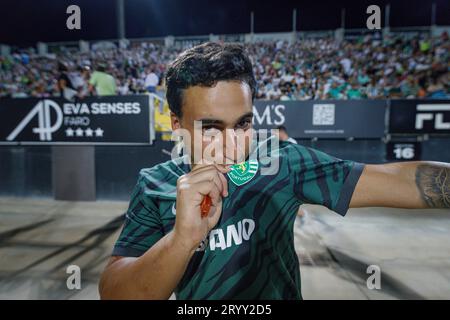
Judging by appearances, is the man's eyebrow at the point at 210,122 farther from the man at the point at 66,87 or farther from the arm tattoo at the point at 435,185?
the man at the point at 66,87

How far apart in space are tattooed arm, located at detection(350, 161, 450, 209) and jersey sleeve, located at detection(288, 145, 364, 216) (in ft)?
0.11

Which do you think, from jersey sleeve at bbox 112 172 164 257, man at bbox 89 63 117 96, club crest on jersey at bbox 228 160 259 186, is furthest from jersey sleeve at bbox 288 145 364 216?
man at bbox 89 63 117 96

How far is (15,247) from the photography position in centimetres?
457

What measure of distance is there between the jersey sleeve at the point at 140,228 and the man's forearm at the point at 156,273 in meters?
0.13

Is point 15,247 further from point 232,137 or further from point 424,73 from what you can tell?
point 424,73

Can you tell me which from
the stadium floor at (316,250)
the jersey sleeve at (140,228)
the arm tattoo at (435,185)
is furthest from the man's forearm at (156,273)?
the stadium floor at (316,250)

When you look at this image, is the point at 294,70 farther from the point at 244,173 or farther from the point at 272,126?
the point at 244,173

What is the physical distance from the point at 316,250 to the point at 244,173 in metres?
3.49

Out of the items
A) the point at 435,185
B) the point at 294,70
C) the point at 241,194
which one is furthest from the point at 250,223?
the point at 294,70

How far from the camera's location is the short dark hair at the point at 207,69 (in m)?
1.25

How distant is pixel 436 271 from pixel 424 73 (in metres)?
6.05

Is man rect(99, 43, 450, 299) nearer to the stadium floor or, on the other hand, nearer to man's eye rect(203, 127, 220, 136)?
man's eye rect(203, 127, 220, 136)

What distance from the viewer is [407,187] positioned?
1.25 metres
